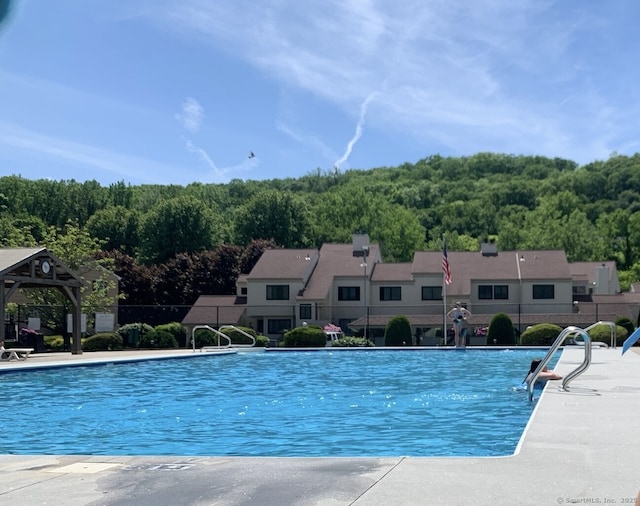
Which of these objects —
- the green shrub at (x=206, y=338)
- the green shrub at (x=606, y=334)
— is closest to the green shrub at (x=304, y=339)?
the green shrub at (x=206, y=338)

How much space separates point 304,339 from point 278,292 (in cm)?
1627

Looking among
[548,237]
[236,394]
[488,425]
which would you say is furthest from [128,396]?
[548,237]

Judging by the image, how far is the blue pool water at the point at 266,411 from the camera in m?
9.34

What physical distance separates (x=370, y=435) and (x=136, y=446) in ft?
9.66

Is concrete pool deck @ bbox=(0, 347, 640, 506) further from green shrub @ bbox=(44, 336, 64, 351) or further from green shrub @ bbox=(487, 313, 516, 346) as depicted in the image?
green shrub @ bbox=(487, 313, 516, 346)

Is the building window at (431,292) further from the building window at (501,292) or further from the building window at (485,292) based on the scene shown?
the building window at (501,292)

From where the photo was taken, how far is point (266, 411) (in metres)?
12.8

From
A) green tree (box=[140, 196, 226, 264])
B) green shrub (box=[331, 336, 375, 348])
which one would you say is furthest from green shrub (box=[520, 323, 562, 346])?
green tree (box=[140, 196, 226, 264])

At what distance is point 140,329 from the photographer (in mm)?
34094

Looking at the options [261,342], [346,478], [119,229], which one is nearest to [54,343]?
[261,342]

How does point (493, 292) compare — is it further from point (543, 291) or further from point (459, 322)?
point (459, 322)

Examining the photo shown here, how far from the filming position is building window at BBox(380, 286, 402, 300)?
4950 cm

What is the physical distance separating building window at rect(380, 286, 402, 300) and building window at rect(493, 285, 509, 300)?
5.92 metres

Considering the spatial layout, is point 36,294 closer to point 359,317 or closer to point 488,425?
point 359,317
